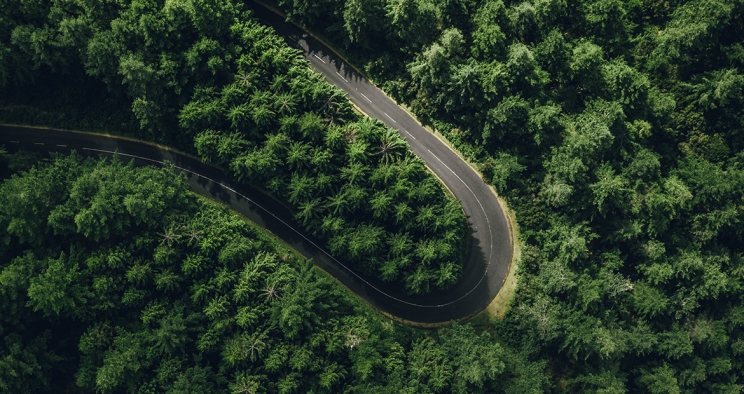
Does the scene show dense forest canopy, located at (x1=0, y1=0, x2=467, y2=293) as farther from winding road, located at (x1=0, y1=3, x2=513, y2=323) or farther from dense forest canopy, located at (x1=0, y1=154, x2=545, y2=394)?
dense forest canopy, located at (x1=0, y1=154, x2=545, y2=394)

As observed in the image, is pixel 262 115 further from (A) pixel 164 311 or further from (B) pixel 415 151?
(A) pixel 164 311

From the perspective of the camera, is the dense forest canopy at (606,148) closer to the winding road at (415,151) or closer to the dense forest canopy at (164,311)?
the winding road at (415,151)

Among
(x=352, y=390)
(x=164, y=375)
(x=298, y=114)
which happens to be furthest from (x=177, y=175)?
(x=352, y=390)

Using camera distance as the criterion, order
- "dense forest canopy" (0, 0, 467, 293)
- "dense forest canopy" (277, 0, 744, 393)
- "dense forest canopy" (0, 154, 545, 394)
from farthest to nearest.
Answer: "dense forest canopy" (277, 0, 744, 393) → "dense forest canopy" (0, 0, 467, 293) → "dense forest canopy" (0, 154, 545, 394)

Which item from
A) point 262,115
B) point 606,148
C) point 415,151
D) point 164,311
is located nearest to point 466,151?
point 415,151

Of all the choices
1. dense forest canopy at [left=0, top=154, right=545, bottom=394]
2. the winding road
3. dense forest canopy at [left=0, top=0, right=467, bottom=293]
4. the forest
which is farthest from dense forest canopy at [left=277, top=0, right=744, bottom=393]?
dense forest canopy at [left=0, top=154, right=545, bottom=394]

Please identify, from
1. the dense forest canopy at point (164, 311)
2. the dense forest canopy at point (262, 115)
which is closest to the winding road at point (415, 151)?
the dense forest canopy at point (262, 115)
